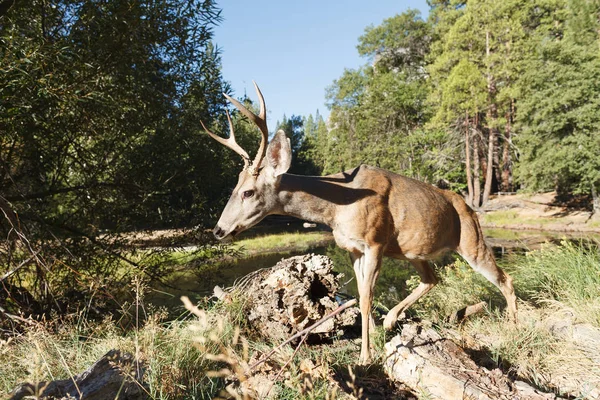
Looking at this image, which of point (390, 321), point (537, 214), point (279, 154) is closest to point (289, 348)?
point (390, 321)

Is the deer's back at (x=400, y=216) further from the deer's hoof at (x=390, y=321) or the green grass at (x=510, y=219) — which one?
the green grass at (x=510, y=219)

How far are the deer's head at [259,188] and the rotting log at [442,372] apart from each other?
5.54ft

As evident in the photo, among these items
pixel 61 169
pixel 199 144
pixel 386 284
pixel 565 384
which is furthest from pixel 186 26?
pixel 386 284

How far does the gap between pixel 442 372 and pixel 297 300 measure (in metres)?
1.74

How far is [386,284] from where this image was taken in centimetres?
1258

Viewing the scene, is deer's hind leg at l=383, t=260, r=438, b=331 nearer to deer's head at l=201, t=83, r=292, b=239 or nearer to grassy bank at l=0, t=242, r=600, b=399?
grassy bank at l=0, t=242, r=600, b=399

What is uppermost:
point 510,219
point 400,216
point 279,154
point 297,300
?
point 279,154

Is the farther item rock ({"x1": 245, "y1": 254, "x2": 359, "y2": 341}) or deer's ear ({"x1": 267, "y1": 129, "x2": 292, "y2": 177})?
rock ({"x1": 245, "y1": 254, "x2": 359, "y2": 341})

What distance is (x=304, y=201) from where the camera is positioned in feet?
12.9

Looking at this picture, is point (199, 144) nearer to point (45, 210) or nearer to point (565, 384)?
point (45, 210)

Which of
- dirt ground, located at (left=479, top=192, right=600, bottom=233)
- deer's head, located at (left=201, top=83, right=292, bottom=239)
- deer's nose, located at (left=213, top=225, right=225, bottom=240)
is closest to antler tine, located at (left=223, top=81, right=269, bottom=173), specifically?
deer's head, located at (left=201, top=83, right=292, bottom=239)

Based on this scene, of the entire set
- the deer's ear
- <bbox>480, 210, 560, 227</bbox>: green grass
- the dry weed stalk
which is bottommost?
<bbox>480, 210, 560, 227</bbox>: green grass

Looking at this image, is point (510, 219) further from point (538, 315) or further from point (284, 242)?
point (538, 315)

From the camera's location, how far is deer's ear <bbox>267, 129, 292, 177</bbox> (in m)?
3.66
